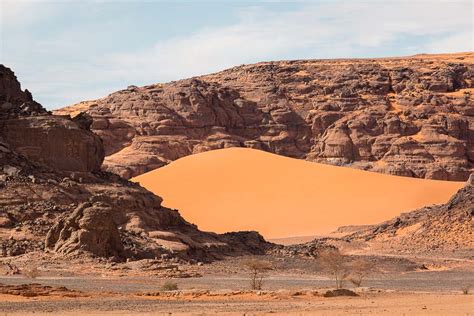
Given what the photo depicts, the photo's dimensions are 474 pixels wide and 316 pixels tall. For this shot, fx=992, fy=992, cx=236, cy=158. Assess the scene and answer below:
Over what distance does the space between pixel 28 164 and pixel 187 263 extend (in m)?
8.96

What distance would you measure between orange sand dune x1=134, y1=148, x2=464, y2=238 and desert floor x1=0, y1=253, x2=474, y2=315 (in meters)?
32.5

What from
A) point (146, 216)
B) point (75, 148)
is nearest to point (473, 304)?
point (146, 216)

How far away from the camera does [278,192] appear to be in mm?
80750

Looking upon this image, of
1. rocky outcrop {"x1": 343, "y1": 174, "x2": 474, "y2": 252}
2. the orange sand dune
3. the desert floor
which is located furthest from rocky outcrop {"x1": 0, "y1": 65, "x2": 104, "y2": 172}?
the orange sand dune

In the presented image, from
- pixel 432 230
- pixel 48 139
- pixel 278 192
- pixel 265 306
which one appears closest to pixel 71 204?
pixel 48 139

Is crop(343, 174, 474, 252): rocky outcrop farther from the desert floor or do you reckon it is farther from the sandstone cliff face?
the sandstone cliff face

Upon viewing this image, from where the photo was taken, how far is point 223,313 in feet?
71.0

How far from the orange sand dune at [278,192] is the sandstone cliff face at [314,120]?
3.24 meters

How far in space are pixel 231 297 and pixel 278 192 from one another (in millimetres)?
54139

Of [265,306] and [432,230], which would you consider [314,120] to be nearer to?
[432,230]

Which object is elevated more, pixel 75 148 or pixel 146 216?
pixel 75 148

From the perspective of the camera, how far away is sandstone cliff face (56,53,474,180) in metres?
87.0

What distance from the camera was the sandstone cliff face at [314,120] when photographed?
87.0 m

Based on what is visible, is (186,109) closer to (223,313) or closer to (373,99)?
(373,99)
